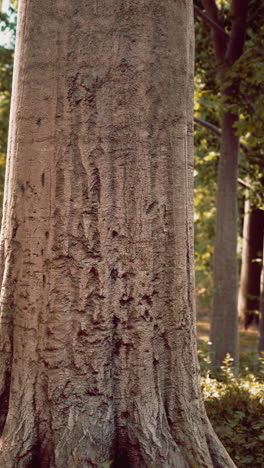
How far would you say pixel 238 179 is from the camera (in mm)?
12938

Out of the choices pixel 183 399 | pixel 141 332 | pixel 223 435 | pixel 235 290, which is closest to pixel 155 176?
pixel 141 332

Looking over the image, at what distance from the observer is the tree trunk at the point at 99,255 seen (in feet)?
10.1

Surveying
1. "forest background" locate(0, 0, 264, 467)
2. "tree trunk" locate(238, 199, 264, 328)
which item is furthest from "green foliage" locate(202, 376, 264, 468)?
"tree trunk" locate(238, 199, 264, 328)

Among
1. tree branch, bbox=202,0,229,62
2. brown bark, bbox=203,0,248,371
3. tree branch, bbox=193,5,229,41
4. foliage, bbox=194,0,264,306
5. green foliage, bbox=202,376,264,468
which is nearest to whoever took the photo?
green foliage, bbox=202,376,264,468

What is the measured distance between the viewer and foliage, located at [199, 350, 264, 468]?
4.09 m

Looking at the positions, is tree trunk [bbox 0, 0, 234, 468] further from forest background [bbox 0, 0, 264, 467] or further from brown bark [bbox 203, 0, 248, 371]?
brown bark [bbox 203, 0, 248, 371]

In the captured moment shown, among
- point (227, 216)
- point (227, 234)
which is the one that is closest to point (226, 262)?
point (227, 234)

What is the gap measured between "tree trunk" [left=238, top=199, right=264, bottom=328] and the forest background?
30 mm

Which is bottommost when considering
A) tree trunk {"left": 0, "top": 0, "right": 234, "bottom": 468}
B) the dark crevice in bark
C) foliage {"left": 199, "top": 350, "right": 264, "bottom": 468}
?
foliage {"left": 199, "top": 350, "right": 264, "bottom": 468}

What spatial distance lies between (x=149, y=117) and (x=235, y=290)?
21.8 feet

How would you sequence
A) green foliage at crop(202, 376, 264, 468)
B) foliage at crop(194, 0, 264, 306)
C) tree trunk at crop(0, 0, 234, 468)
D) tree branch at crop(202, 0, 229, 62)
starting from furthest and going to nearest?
tree branch at crop(202, 0, 229, 62) < foliage at crop(194, 0, 264, 306) < green foliage at crop(202, 376, 264, 468) < tree trunk at crop(0, 0, 234, 468)

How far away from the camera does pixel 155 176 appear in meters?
3.17

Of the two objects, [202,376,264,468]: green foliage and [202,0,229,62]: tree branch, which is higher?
[202,0,229,62]: tree branch

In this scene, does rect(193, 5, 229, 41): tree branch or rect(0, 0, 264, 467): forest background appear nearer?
rect(0, 0, 264, 467): forest background
